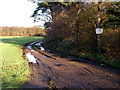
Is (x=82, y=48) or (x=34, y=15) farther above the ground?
(x=34, y=15)

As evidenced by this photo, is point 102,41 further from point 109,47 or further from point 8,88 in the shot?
point 8,88

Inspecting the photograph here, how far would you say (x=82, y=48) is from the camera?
12281 millimetres

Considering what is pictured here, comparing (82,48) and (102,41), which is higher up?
(102,41)

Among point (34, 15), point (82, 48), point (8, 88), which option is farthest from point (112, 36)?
point (34, 15)

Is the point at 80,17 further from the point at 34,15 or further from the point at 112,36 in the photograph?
the point at 34,15

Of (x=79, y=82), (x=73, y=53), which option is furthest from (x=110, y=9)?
(x=79, y=82)

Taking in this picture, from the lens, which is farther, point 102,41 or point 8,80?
point 102,41

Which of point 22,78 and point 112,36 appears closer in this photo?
point 22,78

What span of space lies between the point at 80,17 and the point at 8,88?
35.9 feet

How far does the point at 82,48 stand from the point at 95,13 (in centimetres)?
371

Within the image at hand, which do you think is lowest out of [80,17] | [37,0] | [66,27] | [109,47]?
[109,47]

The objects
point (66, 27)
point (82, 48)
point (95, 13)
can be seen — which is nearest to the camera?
point (95, 13)

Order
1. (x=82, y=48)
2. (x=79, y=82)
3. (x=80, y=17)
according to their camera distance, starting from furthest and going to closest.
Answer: (x=80, y=17) → (x=82, y=48) → (x=79, y=82)

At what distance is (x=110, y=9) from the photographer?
10.2 metres
